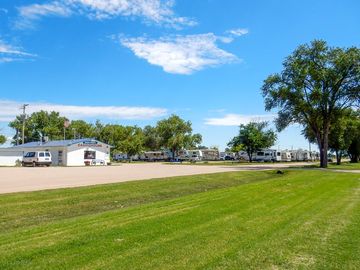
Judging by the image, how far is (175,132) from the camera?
4375 inches

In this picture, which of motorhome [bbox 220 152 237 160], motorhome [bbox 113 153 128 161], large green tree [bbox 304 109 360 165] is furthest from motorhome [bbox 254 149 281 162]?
motorhome [bbox 113 153 128 161]

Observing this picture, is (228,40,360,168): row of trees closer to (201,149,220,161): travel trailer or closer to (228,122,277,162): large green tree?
(228,122,277,162): large green tree

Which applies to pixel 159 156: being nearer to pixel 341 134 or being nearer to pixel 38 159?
pixel 341 134

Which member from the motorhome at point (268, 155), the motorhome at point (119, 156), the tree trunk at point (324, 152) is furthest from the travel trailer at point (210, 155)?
the tree trunk at point (324, 152)

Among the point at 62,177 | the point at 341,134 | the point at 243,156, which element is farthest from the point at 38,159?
the point at 243,156

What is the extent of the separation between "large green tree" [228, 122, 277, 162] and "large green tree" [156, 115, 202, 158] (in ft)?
71.0

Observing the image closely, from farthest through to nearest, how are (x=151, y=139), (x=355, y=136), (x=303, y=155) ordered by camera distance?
(x=151, y=139) → (x=303, y=155) → (x=355, y=136)

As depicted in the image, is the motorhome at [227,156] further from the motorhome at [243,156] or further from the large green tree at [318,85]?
the large green tree at [318,85]

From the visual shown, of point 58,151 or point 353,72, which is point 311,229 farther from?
point 58,151

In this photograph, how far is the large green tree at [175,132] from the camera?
109375 mm

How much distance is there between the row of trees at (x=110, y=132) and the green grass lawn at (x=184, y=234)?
83.3 m

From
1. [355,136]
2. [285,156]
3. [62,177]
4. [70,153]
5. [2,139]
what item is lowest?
[62,177]

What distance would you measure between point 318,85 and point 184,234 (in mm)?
40953

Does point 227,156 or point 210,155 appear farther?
point 210,155
